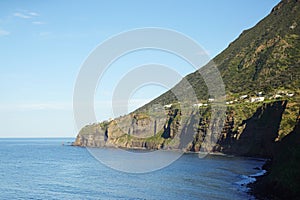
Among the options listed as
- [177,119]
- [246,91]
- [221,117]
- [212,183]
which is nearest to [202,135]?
[221,117]

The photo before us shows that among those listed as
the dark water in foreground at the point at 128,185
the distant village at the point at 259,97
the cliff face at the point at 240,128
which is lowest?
the dark water in foreground at the point at 128,185

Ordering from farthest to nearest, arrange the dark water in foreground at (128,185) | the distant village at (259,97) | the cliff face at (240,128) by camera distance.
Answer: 1. the distant village at (259,97)
2. the cliff face at (240,128)
3. the dark water in foreground at (128,185)

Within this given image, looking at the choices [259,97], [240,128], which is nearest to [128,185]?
[240,128]

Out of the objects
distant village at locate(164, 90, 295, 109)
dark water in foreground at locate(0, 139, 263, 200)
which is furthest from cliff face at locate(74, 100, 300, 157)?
dark water in foreground at locate(0, 139, 263, 200)

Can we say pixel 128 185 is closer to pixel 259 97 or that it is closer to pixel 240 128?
pixel 240 128

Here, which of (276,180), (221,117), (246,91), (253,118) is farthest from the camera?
(246,91)

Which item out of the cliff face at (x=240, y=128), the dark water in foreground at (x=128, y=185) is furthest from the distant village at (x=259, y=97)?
the dark water in foreground at (x=128, y=185)

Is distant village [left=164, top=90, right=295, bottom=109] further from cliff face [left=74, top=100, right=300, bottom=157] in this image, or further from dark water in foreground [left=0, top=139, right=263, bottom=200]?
dark water in foreground [left=0, top=139, right=263, bottom=200]

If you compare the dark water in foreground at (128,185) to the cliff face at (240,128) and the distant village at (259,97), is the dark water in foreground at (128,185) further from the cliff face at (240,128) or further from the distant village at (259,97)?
the distant village at (259,97)

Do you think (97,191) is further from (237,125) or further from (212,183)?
(237,125)

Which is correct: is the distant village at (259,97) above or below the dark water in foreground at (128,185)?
above

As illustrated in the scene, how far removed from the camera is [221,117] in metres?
162

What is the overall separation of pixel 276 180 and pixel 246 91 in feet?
454

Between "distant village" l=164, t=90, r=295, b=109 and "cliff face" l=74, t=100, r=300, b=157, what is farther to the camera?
"distant village" l=164, t=90, r=295, b=109
